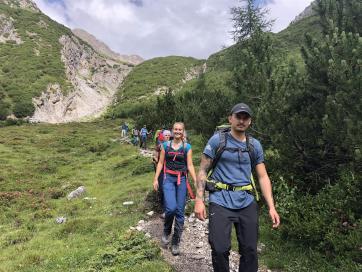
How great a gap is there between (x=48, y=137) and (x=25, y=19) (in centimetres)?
7778

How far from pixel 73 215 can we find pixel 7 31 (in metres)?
99.3

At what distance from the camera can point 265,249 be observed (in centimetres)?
872

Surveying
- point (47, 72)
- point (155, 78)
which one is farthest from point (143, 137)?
point (155, 78)

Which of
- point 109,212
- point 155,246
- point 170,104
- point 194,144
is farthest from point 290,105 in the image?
point 170,104

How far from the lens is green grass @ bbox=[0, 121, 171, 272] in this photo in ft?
27.8

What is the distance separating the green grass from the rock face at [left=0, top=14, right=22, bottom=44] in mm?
76907

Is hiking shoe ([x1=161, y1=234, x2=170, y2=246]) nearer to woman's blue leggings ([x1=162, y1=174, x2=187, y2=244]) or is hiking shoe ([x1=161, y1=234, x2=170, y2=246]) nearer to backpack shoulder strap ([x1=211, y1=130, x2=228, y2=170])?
woman's blue leggings ([x1=162, y1=174, x2=187, y2=244])

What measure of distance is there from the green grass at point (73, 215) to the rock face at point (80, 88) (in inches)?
1918

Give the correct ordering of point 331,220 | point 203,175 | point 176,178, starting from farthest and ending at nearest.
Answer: point 176,178 → point 331,220 → point 203,175

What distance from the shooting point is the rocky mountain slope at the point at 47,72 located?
250 ft

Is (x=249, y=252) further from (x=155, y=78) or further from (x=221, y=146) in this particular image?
(x=155, y=78)

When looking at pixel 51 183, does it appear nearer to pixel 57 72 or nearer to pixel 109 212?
pixel 109 212

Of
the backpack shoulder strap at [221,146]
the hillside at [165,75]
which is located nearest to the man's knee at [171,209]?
the backpack shoulder strap at [221,146]

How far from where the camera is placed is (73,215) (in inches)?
549
